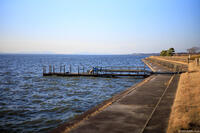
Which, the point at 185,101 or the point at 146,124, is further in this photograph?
the point at 185,101

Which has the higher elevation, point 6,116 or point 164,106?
point 164,106

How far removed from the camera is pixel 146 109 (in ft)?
35.1

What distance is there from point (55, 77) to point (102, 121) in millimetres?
29334

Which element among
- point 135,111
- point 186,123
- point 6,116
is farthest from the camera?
point 6,116

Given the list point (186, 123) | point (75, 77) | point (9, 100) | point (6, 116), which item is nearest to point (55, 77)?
point (75, 77)

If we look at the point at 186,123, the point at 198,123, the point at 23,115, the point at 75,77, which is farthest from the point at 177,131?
the point at 75,77

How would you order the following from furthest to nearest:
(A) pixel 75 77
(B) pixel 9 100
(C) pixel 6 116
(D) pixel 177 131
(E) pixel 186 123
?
(A) pixel 75 77 < (B) pixel 9 100 < (C) pixel 6 116 < (E) pixel 186 123 < (D) pixel 177 131

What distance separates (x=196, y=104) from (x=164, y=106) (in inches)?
67.8

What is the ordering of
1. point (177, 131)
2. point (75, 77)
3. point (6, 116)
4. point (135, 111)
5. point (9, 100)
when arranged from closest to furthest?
point (177, 131)
point (135, 111)
point (6, 116)
point (9, 100)
point (75, 77)

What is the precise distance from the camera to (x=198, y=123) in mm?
7793

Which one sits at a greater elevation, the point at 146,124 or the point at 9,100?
the point at 146,124

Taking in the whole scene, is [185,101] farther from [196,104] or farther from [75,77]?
[75,77]

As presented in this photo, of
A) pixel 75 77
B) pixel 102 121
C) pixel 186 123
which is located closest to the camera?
pixel 186 123

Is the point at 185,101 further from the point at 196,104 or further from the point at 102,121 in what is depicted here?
the point at 102,121
